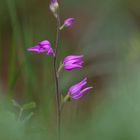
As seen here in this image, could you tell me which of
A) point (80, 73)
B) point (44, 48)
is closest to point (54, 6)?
point (44, 48)

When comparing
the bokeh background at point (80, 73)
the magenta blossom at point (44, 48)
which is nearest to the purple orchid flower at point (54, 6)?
the magenta blossom at point (44, 48)

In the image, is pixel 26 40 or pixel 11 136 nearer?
pixel 11 136

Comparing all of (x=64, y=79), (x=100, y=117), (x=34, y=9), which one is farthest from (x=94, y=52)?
(x=100, y=117)

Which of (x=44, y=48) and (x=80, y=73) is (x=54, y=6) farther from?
(x=80, y=73)

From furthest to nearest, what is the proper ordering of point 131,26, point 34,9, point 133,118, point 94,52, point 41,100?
point 34,9 → point 131,26 → point 94,52 → point 41,100 → point 133,118

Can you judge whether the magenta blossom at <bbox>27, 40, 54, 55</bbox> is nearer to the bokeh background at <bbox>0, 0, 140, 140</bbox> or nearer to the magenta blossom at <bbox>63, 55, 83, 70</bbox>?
the magenta blossom at <bbox>63, 55, 83, 70</bbox>

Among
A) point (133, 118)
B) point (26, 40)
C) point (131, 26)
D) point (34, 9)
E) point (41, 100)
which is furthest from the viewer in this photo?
point (34, 9)

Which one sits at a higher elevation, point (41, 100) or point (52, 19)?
point (52, 19)

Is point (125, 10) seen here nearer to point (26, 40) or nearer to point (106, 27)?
point (106, 27)
